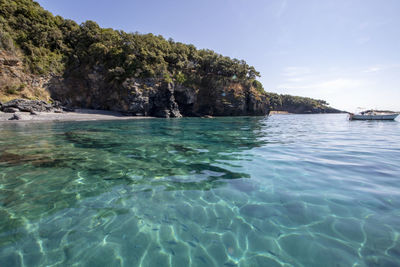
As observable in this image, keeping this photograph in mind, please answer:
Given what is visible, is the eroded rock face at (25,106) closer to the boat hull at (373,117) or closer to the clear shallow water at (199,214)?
the clear shallow water at (199,214)

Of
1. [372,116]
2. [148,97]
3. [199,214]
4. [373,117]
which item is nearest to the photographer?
[199,214]

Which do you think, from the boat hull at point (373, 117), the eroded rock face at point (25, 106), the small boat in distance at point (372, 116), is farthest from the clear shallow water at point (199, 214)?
the small boat in distance at point (372, 116)

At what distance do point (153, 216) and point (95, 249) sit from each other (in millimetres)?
1013

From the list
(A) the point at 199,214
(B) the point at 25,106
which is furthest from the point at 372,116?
(B) the point at 25,106

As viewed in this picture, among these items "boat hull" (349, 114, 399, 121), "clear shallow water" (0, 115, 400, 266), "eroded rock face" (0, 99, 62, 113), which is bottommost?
"clear shallow water" (0, 115, 400, 266)

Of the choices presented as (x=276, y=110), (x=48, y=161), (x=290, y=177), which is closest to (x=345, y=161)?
(x=290, y=177)

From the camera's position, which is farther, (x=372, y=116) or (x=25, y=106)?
(x=372, y=116)

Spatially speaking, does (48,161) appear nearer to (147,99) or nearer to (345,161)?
(345,161)

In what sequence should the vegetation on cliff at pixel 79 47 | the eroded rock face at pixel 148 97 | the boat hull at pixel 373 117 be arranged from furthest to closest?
the eroded rock face at pixel 148 97
the vegetation on cliff at pixel 79 47
the boat hull at pixel 373 117

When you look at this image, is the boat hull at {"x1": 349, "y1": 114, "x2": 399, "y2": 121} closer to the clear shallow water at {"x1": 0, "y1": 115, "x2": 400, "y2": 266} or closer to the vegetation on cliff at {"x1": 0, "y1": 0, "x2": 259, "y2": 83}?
the vegetation on cliff at {"x1": 0, "y1": 0, "x2": 259, "y2": 83}

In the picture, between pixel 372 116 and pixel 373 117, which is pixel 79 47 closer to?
pixel 372 116

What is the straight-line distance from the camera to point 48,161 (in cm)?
643

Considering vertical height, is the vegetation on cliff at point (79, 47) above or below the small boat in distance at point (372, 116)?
above

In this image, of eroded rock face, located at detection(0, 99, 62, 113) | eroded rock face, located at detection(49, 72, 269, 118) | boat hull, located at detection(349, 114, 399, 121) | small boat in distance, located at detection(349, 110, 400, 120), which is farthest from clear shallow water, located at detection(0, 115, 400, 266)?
small boat in distance, located at detection(349, 110, 400, 120)
